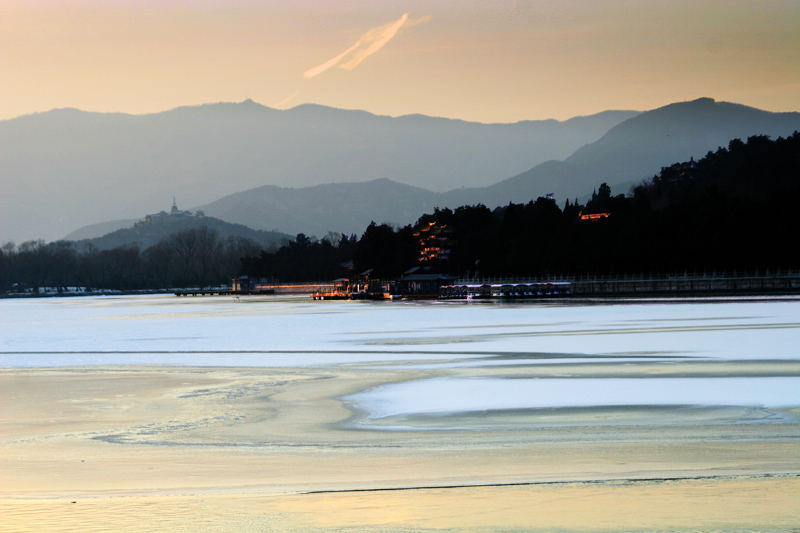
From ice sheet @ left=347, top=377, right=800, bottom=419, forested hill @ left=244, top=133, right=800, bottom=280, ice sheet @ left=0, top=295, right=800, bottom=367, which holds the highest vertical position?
forested hill @ left=244, top=133, right=800, bottom=280

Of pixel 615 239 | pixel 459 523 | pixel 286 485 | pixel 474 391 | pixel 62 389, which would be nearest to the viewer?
pixel 459 523

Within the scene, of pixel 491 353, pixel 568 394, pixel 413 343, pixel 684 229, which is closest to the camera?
pixel 568 394

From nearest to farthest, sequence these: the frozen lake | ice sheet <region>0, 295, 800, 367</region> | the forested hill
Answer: the frozen lake → ice sheet <region>0, 295, 800, 367</region> → the forested hill

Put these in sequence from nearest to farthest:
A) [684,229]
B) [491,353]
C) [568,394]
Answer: [568,394] → [491,353] → [684,229]

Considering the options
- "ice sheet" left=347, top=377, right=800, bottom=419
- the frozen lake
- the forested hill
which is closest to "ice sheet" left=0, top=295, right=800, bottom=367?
the frozen lake

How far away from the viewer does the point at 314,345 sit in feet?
146

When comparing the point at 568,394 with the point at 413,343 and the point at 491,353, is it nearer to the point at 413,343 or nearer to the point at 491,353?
the point at 491,353

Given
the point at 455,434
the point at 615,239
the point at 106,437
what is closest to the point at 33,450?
the point at 106,437

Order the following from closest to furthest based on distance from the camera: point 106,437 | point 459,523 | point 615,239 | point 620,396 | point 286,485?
point 459,523 < point 286,485 < point 106,437 < point 620,396 < point 615,239

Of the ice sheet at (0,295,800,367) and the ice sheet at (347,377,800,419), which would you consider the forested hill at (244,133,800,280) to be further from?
the ice sheet at (347,377,800,419)

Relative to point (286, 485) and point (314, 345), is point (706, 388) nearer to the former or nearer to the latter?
point (286, 485)

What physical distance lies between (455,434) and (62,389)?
14.2 m

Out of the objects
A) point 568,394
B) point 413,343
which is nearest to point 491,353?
point 413,343

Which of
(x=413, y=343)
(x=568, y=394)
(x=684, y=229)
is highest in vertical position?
(x=684, y=229)
